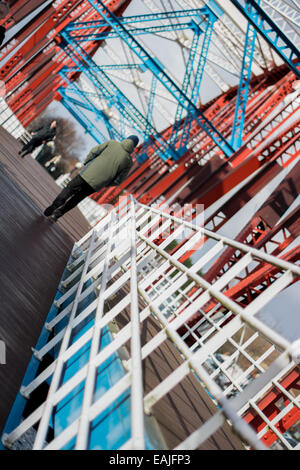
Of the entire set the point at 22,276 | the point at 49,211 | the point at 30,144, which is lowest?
the point at 22,276

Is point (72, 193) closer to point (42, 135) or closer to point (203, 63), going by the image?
point (42, 135)

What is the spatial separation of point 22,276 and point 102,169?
2505 mm

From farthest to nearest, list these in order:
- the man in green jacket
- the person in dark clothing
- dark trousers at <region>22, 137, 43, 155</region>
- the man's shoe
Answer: the person in dark clothing
dark trousers at <region>22, 137, 43, 155</region>
the man's shoe
the man in green jacket

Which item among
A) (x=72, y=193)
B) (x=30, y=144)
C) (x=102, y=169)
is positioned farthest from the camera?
(x=30, y=144)

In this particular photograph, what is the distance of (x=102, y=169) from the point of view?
5453 mm

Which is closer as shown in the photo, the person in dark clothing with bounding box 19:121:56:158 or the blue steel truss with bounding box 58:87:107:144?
the person in dark clothing with bounding box 19:121:56:158

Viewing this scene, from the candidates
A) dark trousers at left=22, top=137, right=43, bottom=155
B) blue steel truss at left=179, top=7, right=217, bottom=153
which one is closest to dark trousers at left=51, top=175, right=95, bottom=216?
dark trousers at left=22, top=137, right=43, bottom=155

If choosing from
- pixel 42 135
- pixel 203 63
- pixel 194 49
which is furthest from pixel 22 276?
pixel 194 49

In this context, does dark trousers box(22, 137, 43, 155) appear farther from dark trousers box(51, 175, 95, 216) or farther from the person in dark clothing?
dark trousers box(51, 175, 95, 216)

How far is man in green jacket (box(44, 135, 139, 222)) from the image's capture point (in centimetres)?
544

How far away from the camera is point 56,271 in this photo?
444 centimetres
